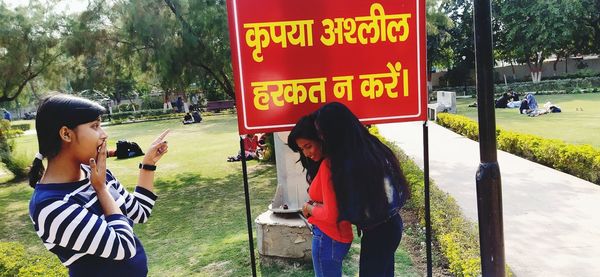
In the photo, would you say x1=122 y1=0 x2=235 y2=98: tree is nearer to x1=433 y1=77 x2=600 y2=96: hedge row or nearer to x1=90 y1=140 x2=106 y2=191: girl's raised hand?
x1=90 y1=140 x2=106 y2=191: girl's raised hand

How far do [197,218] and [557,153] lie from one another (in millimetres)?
5605

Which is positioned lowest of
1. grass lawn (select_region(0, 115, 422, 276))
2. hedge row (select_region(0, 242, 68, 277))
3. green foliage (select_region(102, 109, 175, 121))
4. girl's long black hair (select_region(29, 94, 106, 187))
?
grass lawn (select_region(0, 115, 422, 276))

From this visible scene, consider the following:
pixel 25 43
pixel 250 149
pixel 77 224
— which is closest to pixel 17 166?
pixel 25 43

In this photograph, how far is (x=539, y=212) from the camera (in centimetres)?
503

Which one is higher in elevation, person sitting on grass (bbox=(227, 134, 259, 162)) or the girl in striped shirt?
the girl in striped shirt

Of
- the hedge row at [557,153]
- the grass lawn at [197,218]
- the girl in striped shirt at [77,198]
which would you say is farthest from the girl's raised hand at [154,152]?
the hedge row at [557,153]

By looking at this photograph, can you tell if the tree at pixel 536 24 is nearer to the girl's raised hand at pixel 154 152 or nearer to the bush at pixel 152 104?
the bush at pixel 152 104

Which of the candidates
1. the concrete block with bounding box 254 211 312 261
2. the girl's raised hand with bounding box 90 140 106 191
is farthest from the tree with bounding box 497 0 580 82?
the girl's raised hand with bounding box 90 140 106 191

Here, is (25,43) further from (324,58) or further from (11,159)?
(324,58)

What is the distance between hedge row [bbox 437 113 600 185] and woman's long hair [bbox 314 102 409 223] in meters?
5.49

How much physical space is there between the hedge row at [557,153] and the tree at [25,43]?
9.40 metres

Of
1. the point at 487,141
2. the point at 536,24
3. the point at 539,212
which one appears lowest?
the point at 539,212

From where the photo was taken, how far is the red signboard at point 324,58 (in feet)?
7.80

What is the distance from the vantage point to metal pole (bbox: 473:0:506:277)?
2.05 m
